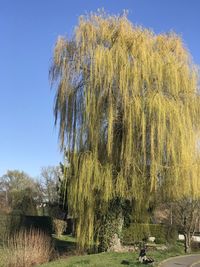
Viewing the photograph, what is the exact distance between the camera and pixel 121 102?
20.1 metres

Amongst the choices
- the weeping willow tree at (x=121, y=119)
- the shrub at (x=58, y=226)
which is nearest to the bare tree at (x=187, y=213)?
the weeping willow tree at (x=121, y=119)

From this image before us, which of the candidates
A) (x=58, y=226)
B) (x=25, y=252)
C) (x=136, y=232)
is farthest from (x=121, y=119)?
(x=58, y=226)

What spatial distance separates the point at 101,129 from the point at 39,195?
47822 mm

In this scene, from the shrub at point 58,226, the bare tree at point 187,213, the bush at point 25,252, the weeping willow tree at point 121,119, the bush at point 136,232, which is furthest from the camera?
the shrub at point 58,226

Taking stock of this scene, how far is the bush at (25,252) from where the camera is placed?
16.9 m

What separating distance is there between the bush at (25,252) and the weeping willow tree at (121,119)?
214cm

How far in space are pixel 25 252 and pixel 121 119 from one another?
7248mm

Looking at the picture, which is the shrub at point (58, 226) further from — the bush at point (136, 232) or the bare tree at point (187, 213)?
the bush at point (136, 232)

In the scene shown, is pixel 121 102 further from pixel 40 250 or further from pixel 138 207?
pixel 40 250

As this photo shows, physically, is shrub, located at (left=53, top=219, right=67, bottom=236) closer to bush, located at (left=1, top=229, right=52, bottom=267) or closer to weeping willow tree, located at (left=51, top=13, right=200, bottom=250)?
weeping willow tree, located at (left=51, top=13, right=200, bottom=250)

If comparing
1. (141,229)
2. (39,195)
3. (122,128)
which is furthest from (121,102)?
(39,195)

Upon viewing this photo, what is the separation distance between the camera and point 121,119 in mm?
20172

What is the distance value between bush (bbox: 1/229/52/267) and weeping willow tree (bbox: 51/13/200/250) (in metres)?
2.14

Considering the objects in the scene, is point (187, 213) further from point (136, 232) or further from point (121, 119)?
point (121, 119)
